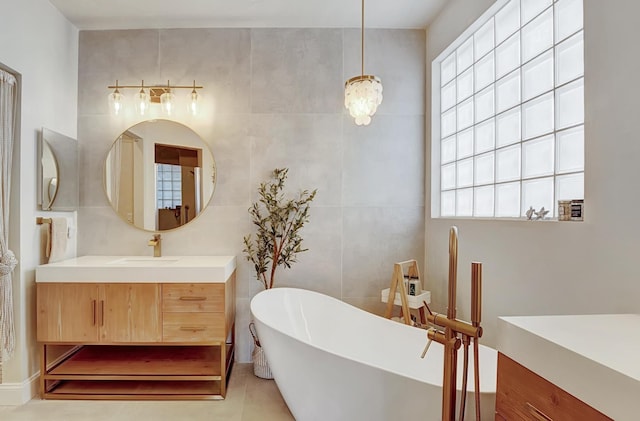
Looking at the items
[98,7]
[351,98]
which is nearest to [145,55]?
[98,7]

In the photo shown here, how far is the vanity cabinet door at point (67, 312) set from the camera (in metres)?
2.21

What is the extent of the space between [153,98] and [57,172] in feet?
2.91

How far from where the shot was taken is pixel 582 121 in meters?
1.49

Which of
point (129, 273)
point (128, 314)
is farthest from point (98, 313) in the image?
point (129, 273)

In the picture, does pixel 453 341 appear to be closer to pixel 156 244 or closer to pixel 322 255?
pixel 322 255

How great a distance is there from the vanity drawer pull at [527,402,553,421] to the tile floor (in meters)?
1.68

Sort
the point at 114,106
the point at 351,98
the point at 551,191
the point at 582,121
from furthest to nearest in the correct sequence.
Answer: the point at 114,106
the point at 351,98
the point at 551,191
the point at 582,121

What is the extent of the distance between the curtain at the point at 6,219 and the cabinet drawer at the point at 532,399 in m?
2.63

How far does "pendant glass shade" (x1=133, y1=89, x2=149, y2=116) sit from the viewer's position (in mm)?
2742

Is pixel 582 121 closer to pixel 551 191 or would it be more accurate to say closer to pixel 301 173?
pixel 551 191

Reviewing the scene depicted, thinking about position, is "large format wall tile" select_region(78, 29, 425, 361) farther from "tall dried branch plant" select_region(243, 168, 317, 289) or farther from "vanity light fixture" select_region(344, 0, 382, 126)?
"vanity light fixture" select_region(344, 0, 382, 126)

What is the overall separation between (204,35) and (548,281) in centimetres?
291

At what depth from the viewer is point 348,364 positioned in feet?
4.85

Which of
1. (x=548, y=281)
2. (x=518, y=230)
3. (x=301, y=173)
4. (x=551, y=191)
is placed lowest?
(x=548, y=281)
